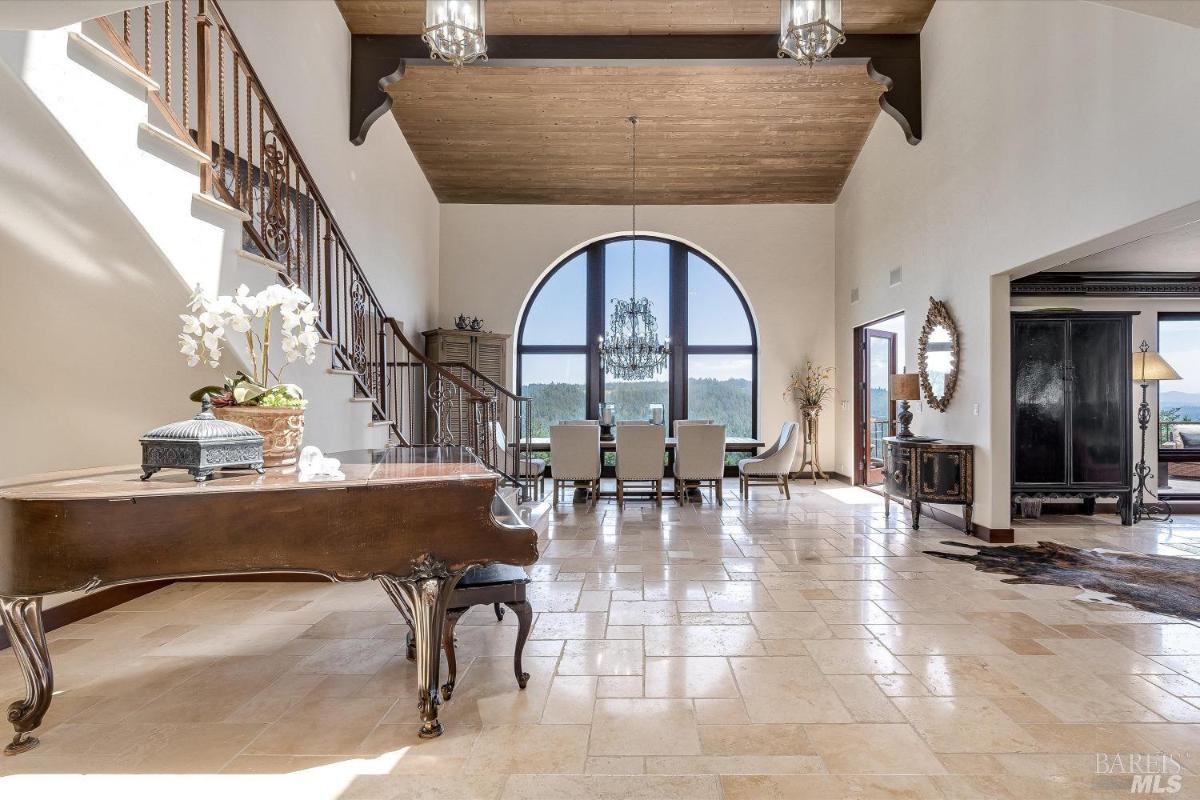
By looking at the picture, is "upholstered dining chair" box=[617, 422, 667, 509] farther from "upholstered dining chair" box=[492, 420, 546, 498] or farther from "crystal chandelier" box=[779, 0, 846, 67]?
"crystal chandelier" box=[779, 0, 846, 67]

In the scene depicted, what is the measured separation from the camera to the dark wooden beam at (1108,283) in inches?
237

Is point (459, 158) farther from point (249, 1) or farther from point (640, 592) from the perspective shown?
point (640, 592)

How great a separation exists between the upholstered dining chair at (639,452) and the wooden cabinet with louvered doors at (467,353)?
1.96 metres

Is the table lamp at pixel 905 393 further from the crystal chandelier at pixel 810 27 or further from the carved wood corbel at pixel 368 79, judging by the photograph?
the carved wood corbel at pixel 368 79

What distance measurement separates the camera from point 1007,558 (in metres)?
4.59

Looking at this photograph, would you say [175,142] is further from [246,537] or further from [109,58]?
[246,537]

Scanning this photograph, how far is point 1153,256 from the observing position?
5.41 meters

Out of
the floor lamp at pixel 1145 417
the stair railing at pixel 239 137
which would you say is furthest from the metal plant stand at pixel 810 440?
the stair railing at pixel 239 137

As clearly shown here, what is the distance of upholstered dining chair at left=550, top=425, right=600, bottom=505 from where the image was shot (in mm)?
6699

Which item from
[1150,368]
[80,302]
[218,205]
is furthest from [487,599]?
[1150,368]

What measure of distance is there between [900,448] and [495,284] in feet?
19.7

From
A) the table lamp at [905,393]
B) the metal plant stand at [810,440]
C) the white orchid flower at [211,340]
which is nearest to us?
the white orchid flower at [211,340]

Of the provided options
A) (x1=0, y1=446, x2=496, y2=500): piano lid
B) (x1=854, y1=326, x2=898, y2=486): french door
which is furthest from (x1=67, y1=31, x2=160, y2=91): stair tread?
(x1=854, y1=326, x2=898, y2=486): french door

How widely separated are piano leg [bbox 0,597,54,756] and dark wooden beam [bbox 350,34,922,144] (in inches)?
213
